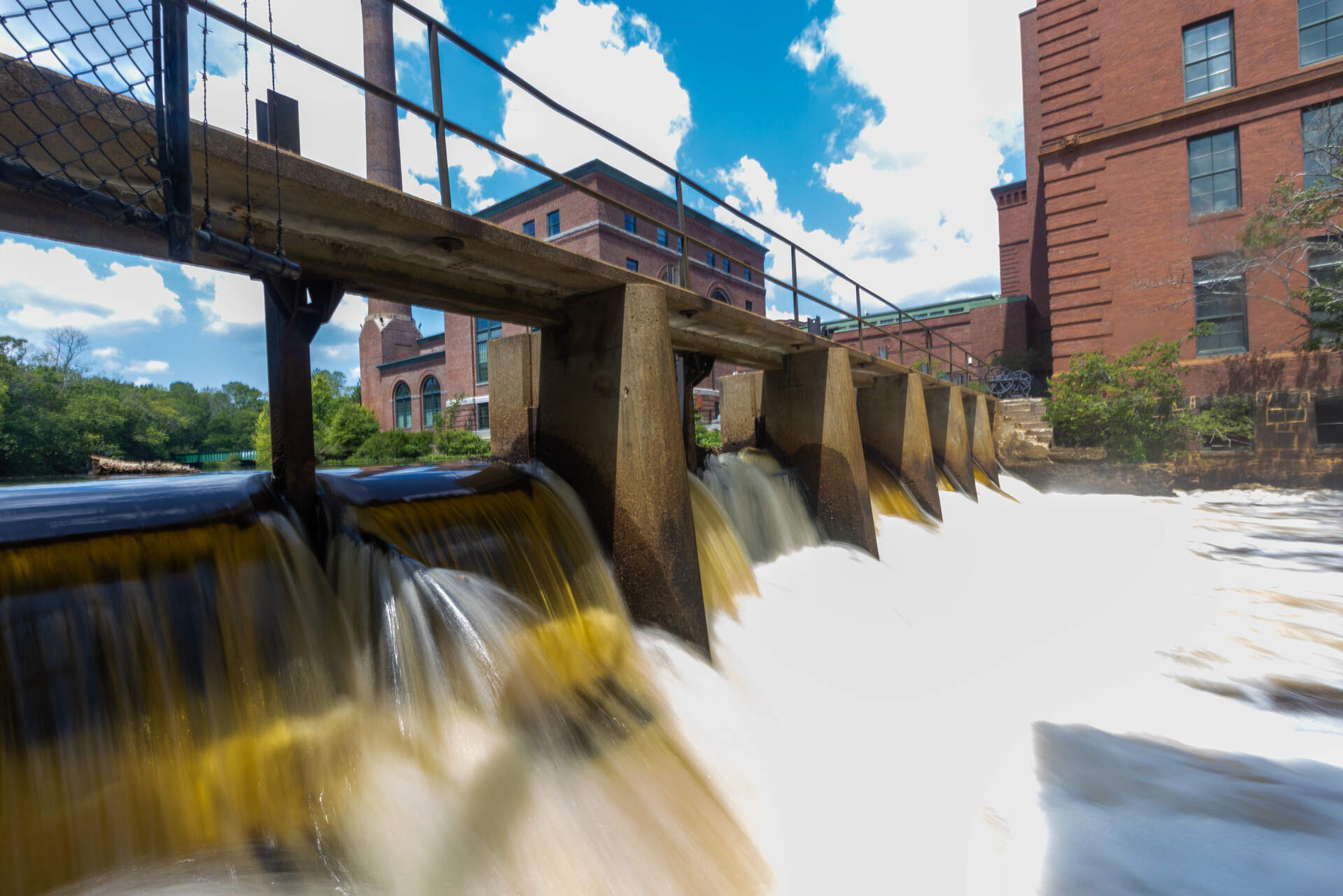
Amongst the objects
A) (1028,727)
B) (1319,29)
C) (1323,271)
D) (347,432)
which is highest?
(1319,29)

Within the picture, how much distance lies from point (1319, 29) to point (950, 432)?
1486 cm

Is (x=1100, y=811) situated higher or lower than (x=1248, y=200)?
lower

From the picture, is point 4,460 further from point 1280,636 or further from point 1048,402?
point 1048,402

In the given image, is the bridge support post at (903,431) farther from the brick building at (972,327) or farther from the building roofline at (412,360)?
the building roofline at (412,360)

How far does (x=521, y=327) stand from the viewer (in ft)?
96.6

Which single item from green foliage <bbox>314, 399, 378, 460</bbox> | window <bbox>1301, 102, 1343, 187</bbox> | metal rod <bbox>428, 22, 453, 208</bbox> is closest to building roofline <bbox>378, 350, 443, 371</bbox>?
green foliage <bbox>314, 399, 378, 460</bbox>

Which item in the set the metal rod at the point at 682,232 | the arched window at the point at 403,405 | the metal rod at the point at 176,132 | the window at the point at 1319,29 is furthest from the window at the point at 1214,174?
the arched window at the point at 403,405

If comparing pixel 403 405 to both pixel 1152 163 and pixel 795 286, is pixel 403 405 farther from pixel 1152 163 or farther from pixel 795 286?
pixel 1152 163

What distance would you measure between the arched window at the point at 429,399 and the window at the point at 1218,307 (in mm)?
36714

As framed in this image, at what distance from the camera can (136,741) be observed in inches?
101

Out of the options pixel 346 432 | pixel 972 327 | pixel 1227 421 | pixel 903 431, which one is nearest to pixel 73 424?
pixel 346 432

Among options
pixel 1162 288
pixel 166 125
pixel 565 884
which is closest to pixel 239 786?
pixel 565 884

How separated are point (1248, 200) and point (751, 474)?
18.6 metres

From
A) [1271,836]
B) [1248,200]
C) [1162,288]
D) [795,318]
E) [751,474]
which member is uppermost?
[1248,200]
